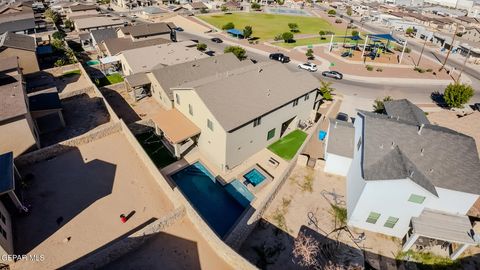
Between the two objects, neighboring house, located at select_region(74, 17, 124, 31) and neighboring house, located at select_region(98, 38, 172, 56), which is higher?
neighboring house, located at select_region(74, 17, 124, 31)

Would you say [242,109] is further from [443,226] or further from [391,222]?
[443,226]

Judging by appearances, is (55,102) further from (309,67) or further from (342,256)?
(309,67)

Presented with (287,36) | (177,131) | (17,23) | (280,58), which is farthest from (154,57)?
(17,23)

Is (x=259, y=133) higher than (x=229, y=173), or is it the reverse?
(x=259, y=133)

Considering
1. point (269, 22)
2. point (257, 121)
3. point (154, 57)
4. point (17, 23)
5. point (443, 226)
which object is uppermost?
point (269, 22)

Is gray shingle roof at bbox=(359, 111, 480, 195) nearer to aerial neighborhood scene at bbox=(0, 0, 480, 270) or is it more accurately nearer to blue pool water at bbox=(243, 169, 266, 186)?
aerial neighborhood scene at bbox=(0, 0, 480, 270)

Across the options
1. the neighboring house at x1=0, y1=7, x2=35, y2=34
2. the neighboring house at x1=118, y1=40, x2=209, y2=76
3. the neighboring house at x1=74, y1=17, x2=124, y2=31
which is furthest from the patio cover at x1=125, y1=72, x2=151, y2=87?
the neighboring house at x1=0, y1=7, x2=35, y2=34

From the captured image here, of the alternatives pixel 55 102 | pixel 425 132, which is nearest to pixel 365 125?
pixel 425 132

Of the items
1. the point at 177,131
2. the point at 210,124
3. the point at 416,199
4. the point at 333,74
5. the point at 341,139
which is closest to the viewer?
the point at 416,199
